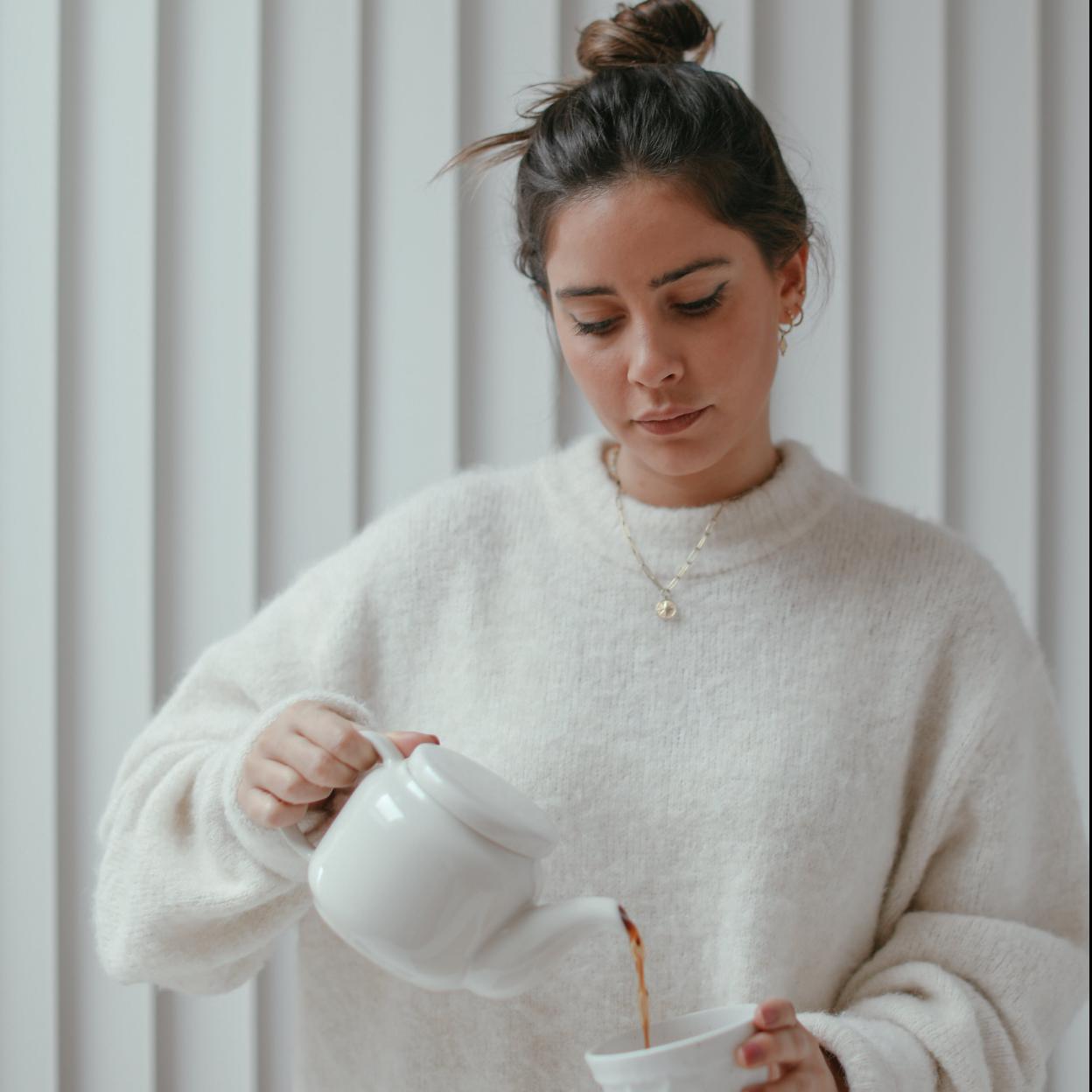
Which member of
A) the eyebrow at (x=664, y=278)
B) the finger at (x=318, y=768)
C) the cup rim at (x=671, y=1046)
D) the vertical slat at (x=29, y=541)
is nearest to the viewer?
the cup rim at (x=671, y=1046)

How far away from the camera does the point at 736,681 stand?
993 mm

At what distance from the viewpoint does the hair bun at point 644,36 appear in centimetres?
100

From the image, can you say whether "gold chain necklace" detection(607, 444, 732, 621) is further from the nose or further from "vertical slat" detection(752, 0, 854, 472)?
"vertical slat" detection(752, 0, 854, 472)

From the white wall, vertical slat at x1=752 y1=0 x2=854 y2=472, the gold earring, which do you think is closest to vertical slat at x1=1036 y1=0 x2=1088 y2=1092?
the white wall

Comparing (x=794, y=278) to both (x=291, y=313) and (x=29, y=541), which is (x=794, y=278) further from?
(x=29, y=541)

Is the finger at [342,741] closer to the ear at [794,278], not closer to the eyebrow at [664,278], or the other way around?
the eyebrow at [664,278]

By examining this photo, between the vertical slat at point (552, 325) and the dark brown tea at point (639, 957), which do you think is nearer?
the dark brown tea at point (639, 957)

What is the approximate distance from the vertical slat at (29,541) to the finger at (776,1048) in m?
0.86

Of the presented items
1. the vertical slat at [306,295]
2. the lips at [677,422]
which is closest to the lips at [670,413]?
the lips at [677,422]

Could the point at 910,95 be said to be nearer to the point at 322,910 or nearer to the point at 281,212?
the point at 281,212

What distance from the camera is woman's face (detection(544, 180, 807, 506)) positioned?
879 mm

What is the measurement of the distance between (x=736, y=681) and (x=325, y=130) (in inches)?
29.3

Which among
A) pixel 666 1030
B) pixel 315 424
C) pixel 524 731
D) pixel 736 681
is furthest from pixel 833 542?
pixel 315 424

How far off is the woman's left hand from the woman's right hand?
0.25 meters
